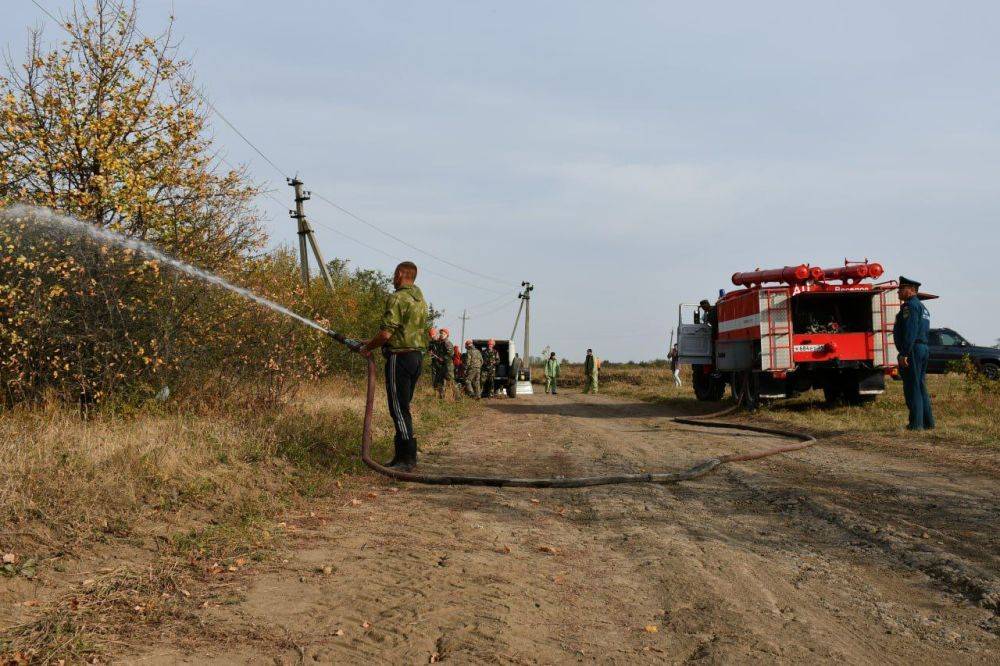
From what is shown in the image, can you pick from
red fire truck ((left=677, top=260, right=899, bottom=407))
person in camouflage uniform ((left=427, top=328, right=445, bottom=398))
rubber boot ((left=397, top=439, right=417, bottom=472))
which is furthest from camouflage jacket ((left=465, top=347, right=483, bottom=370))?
rubber boot ((left=397, top=439, right=417, bottom=472))

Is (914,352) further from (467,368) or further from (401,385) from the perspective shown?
(467,368)

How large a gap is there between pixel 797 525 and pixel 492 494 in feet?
8.38

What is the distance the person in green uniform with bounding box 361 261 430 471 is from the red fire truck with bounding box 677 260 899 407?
32.5 feet

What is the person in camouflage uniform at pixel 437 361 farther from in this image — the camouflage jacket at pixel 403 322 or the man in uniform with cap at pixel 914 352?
the camouflage jacket at pixel 403 322

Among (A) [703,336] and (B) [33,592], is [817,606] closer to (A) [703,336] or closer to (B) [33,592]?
(B) [33,592]

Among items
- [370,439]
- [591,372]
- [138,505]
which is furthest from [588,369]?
[138,505]

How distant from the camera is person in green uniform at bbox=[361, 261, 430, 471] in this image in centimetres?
805

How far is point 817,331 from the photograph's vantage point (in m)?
16.3

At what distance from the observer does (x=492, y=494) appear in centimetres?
699

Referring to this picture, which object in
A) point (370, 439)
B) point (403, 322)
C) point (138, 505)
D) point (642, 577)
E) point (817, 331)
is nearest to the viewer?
point (642, 577)

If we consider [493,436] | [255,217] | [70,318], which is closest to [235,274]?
[255,217]

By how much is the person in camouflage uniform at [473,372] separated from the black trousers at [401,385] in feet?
58.9

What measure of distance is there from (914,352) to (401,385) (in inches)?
338

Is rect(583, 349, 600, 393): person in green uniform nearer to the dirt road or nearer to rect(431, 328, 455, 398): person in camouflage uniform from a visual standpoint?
rect(431, 328, 455, 398): person in camouflage uniform
